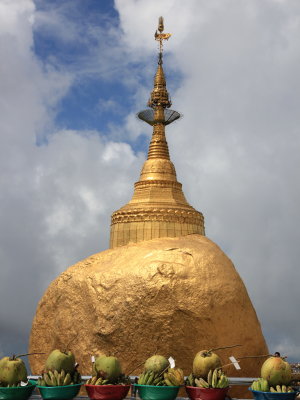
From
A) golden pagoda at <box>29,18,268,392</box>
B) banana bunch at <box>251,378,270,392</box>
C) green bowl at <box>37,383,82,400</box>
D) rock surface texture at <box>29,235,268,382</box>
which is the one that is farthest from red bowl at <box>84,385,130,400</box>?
golden pagoda at <box>29,18,268,392</box>

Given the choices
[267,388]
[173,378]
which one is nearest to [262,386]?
[267,388]

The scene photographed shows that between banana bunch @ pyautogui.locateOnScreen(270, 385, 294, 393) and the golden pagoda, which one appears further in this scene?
the golden pagoda

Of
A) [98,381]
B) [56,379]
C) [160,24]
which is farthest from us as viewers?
[160,24]

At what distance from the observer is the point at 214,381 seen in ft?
28.5

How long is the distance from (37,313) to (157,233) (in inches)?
203

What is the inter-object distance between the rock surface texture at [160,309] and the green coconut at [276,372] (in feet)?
21.2

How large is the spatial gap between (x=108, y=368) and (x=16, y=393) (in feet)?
5.29

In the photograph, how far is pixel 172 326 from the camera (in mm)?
15188

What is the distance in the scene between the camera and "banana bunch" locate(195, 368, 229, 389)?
868 cm

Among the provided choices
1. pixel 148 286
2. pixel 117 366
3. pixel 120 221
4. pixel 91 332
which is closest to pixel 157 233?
pixel 120 221

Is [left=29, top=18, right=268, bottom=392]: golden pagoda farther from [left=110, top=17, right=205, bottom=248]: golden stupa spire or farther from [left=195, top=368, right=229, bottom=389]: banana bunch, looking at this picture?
[left=195, top=368, right=229, bottom=389]: banana bunch

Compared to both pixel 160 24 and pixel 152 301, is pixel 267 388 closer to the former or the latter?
pixel 152 301

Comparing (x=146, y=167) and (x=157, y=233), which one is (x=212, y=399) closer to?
(x=157, y=233)

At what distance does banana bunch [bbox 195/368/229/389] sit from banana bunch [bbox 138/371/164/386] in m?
0.61
